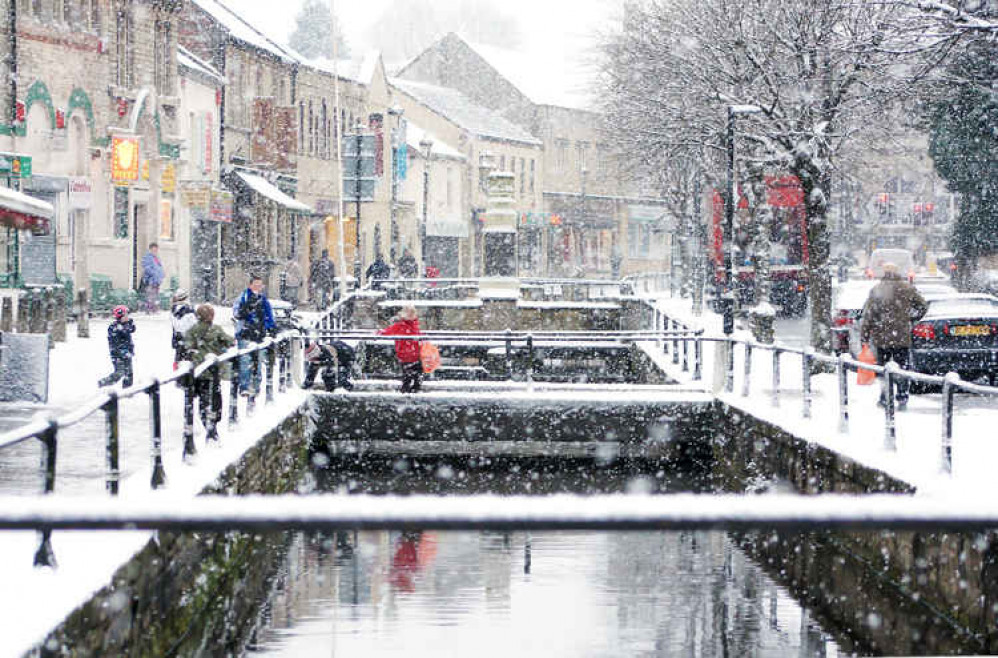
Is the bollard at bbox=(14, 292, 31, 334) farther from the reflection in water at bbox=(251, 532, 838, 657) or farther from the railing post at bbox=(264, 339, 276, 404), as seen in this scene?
the reflection in water at bbox=(251, 532, 838, 657)

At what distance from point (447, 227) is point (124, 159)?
34.7 m

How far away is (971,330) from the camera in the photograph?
18766 mm

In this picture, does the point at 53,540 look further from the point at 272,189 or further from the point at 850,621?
the point at 272,189

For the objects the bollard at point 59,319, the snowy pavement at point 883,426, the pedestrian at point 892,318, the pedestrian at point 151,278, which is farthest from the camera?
the pedestrian at point 151,278

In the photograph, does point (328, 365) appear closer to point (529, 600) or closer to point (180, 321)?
point (180, 321)

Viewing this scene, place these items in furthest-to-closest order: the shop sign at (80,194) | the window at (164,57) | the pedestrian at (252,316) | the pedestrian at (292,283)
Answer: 1. the pedestrian at (292,283)
2. the window at (164,57)
3. the shop sign at (80,194)
4. the pedestrian at (252,316)

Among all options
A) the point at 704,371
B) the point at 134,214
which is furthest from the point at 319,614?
the point at 134,214

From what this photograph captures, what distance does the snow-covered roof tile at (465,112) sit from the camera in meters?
70.6

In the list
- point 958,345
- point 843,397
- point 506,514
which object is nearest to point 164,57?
point 958,345

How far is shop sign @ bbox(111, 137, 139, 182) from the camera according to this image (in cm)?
3338

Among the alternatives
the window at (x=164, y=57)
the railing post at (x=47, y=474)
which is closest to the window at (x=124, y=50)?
the window at (x=164, y=57)

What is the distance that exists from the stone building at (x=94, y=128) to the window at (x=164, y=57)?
0.04 meters

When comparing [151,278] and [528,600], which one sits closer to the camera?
[528,600]

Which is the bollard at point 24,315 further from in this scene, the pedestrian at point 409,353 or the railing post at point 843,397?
the railing post at point 843,397
